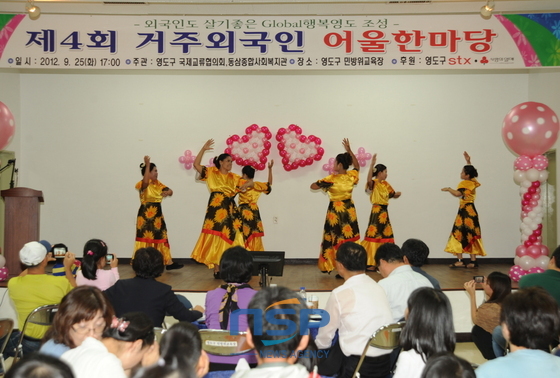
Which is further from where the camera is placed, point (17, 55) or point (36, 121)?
point (36, 121)

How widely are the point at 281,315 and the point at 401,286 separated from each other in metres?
1.88

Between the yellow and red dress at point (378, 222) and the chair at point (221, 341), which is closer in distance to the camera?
the chair at point (221, 341)

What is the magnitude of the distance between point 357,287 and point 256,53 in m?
3.38

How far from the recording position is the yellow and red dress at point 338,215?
6949 millimetres

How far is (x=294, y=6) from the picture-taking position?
651 cm

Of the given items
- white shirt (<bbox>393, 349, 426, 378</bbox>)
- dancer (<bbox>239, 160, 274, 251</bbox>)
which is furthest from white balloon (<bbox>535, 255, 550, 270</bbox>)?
white shirt (<bbox>393, 349, 426, 378</bbox>)

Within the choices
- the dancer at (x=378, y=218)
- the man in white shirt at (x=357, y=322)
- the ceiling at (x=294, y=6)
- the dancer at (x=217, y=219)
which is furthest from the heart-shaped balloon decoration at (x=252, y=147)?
the man in white shirt at (x=357, y=322)

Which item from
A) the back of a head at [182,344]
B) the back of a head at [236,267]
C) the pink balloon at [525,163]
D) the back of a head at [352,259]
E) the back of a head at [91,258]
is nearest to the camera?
the back of a head at [182,344]

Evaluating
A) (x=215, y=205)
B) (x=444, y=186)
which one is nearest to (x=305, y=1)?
(x=215, y=205)

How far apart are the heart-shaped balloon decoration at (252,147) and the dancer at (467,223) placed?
9.13 feet

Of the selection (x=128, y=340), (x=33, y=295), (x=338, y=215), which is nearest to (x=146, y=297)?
(x=33, y=295)

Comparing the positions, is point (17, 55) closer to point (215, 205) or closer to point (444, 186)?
point (215, 205)

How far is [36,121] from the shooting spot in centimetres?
→ 888

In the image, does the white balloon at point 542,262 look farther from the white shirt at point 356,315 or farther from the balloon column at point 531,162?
the white shirt at point 356,315
